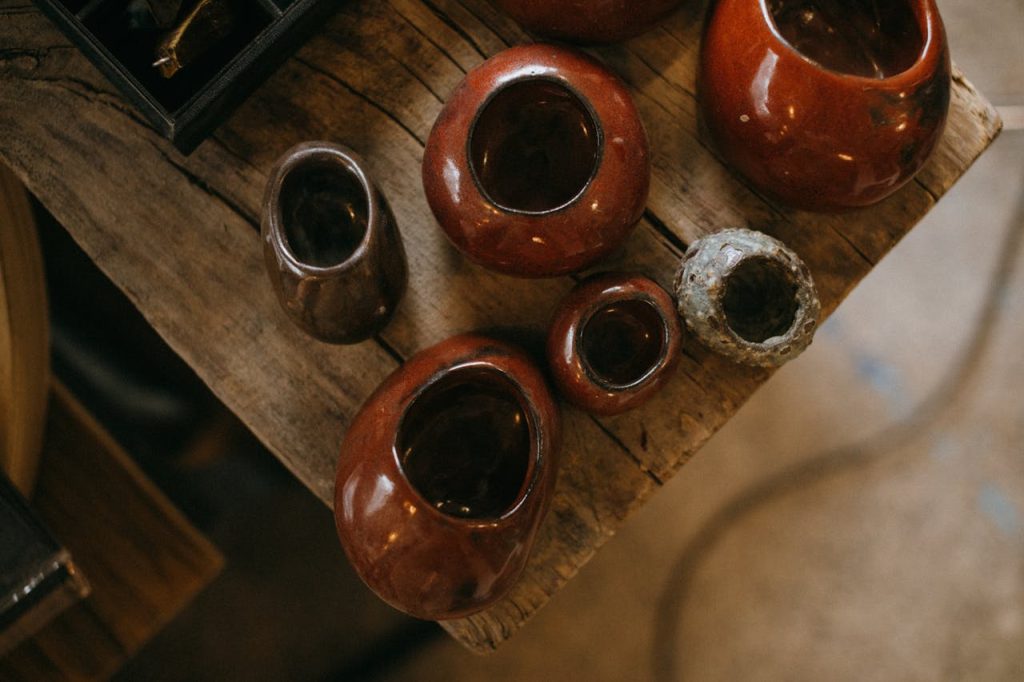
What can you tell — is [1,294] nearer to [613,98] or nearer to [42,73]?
[42,73]

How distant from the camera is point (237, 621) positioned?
4.64ft

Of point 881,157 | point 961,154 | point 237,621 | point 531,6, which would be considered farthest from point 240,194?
point 237,621

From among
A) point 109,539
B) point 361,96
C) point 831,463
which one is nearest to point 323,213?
point 361,96

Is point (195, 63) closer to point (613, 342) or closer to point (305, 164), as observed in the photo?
point (305, 164)

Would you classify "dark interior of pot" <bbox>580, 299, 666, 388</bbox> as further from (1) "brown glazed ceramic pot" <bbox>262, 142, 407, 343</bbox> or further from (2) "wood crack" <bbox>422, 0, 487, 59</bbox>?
(2) "wood crack" <bbox>422, 0, 487, 59</bbox>

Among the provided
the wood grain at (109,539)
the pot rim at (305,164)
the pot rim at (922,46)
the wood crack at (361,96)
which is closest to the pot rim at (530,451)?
the pot rim at (305,164)

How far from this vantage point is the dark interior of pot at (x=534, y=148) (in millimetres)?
741

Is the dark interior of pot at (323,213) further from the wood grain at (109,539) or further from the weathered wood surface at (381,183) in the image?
the wood grain at (109,539)

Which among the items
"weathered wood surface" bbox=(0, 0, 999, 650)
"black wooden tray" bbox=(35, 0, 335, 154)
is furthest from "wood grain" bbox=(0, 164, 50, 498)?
"black wooden tray" bbox=(35, 0, 335, 154)

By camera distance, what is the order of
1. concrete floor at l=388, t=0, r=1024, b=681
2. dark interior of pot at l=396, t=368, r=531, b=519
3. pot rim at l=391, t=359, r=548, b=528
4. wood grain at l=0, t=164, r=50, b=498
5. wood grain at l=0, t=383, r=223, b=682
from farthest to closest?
1. concrete floor at l=388, t=0, r=1024, b=681
2. wood grain at l=0, t=383, r=223, b=682
3. wood grain at l=0, t=164, r=50, b=498
4. dark interior of pot at l=396, t=368, r=531, b=519
5. pot rim at l=391, t=359, r=548, b=528

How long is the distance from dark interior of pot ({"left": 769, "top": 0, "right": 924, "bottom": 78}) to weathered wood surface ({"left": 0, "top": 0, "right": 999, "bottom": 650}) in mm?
102

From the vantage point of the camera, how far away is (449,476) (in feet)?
2.54

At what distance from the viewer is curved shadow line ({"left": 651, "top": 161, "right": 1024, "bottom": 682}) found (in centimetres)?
144

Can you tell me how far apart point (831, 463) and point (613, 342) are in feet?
2.93
